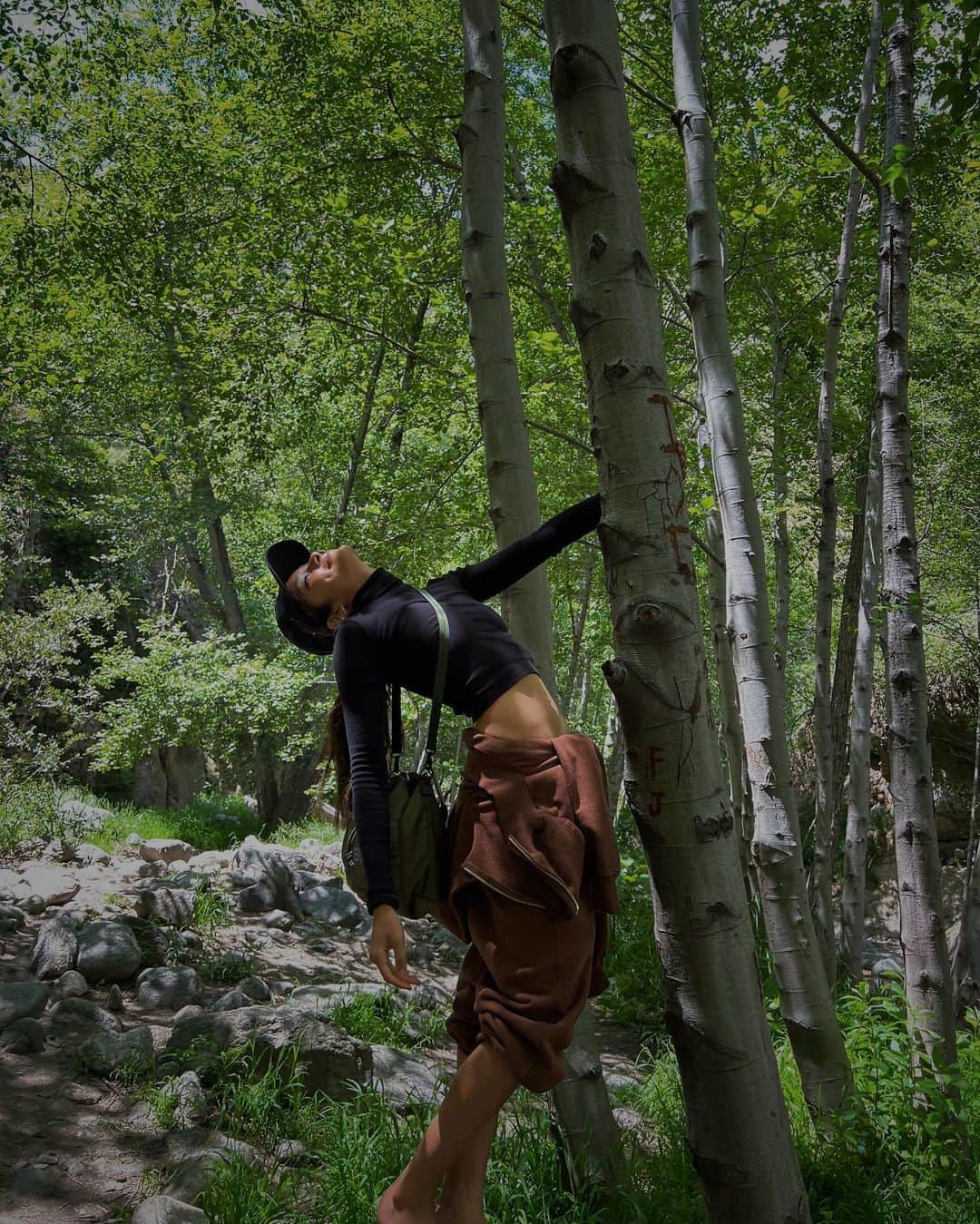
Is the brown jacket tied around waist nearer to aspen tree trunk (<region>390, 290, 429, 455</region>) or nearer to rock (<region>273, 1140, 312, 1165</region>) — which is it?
rock (<region>273, 1140, 312, 1165</region>)

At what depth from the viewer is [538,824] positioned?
1.86 metres

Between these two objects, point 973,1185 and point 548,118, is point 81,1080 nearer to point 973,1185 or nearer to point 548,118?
point 973,1185

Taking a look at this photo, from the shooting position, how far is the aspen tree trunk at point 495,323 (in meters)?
3.10

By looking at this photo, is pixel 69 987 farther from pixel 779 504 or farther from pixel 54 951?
pixel 779 504

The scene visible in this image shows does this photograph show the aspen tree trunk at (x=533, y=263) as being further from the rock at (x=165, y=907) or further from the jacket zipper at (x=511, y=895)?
the jacket zipper at (x=511, y=895)

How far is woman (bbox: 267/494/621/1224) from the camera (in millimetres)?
1773

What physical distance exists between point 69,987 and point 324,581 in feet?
12.9

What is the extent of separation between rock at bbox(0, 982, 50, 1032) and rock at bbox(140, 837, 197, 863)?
5152 mm

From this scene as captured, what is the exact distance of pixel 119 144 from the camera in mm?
8016

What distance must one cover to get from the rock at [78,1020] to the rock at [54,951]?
0.58 metres

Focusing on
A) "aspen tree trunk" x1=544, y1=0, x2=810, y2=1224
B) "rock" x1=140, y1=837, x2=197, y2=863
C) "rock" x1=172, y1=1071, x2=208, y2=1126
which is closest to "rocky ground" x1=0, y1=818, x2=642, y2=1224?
"rock" x1=172, y1=1071, x2=208, y2=1126

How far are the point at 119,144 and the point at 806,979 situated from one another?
8.65 metres

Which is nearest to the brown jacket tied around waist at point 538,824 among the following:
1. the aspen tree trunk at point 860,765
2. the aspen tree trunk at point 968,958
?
the aspen tree trunk at point 860,765

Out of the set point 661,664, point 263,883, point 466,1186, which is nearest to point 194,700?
point 263,883
